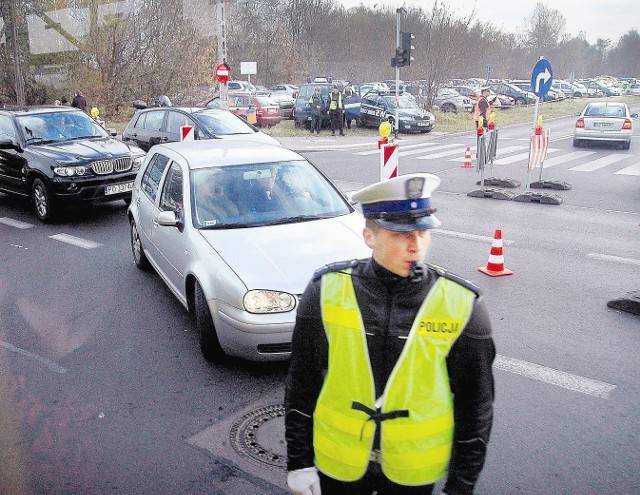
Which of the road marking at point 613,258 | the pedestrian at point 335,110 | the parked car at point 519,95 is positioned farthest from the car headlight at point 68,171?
the parked car at point 519,95

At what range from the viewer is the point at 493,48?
196 feet

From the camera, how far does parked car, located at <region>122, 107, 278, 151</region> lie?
537 inches

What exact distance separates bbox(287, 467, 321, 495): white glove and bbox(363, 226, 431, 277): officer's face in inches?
30.1

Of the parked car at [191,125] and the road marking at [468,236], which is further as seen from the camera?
the parked car at [191,125]

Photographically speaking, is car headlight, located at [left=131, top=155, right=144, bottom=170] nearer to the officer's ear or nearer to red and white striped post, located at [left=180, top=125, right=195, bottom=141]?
red and white striped post, located at [left=180, top=125, right=195, bottom=141]

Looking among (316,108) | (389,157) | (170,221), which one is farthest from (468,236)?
(316,108)

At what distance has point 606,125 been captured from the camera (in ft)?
70.6

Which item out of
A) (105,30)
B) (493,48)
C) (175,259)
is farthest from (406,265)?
(493,48)

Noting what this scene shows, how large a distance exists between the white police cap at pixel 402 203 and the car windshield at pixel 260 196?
11.9 ft

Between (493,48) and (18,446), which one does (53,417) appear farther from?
(493,48)

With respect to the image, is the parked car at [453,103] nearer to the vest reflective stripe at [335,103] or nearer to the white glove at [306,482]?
the vest reflective stripe at [335,103]

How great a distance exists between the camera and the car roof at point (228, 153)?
252 inches

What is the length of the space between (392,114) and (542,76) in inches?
581

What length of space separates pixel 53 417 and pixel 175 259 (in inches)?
75.7
